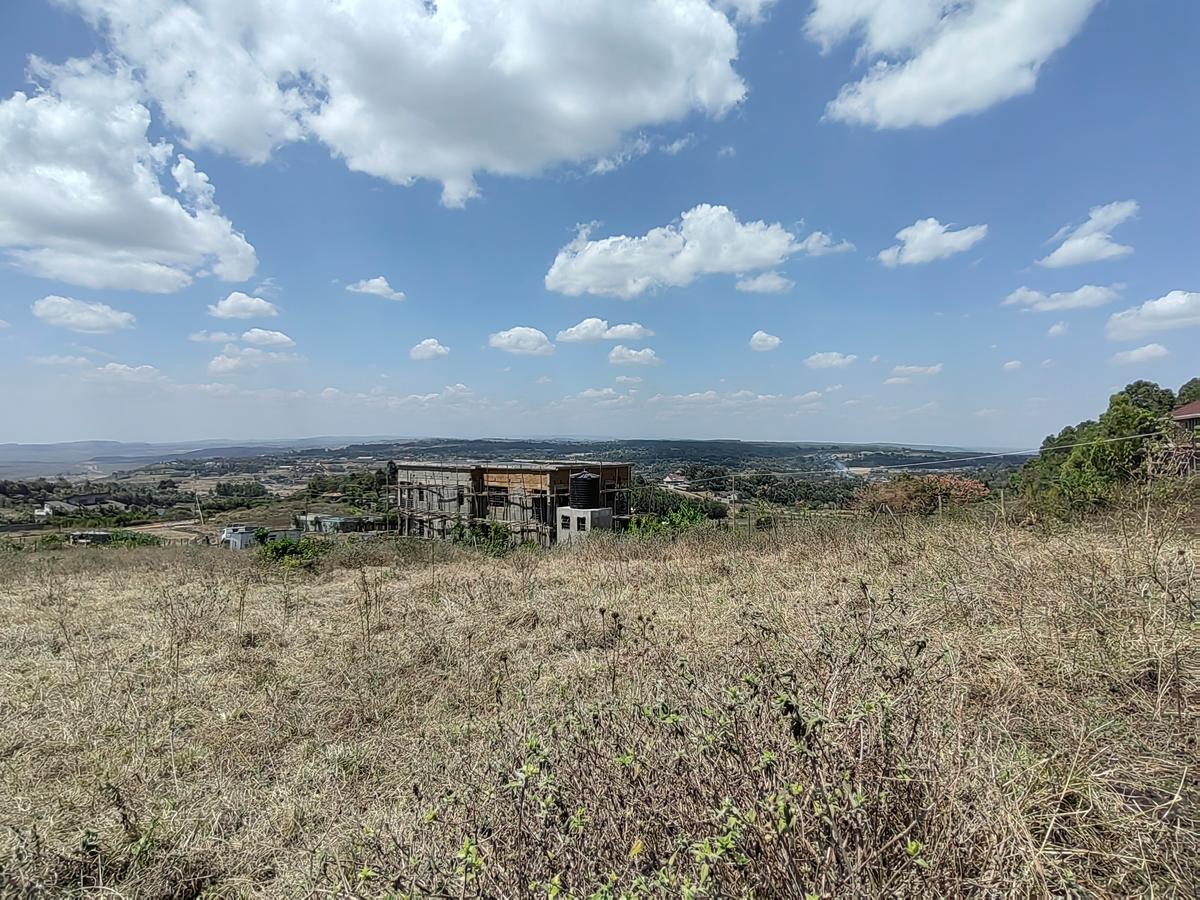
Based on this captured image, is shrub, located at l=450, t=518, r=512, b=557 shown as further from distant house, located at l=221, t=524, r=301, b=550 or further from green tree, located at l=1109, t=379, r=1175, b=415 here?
green tree, located at l=1109, t=379, r=1175, b=415

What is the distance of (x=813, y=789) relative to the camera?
128 centimetres

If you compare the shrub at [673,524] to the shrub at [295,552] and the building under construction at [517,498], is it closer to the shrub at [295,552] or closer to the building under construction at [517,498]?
the building under construction at [517,498]

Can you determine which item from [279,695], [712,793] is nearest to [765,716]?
[712,793]

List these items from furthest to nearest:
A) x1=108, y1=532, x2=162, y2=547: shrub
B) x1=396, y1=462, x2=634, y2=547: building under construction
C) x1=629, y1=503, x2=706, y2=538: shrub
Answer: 1. x1=396, y1=462, x2=634, y2=547: building under construction
2. x1=108, y1=532, x2=162, y2=547: shrub
3. x1=629, y1=503, x2=706, y2=538: shrub

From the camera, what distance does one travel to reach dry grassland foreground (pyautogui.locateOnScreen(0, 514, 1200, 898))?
Answer: 4.33ft

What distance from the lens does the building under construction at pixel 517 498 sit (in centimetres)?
1714

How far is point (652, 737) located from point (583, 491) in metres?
15.4

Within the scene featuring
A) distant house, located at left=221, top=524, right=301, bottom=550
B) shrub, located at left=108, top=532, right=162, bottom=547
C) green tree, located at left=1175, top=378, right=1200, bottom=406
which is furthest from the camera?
green tree, located at left=1175, top=378, right=1200, bottom=406

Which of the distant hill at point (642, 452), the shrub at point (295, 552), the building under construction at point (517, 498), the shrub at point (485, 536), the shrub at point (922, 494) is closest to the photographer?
the shrub at point (922, 494)

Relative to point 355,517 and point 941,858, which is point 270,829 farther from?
point 355,517

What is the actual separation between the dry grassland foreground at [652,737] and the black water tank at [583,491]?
11.5m

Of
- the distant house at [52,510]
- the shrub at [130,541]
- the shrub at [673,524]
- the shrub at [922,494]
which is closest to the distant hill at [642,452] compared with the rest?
the shrub at [922,494]

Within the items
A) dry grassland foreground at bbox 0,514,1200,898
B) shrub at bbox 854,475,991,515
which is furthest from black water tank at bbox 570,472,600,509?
dry grassland foreground at bbox 0,514,1200,898

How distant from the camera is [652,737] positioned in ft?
6.24
